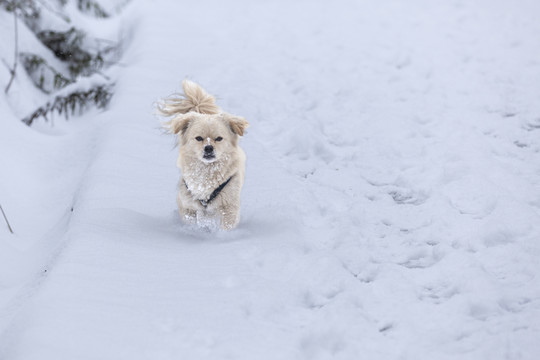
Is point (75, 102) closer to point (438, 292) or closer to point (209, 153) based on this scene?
point (209, 153)

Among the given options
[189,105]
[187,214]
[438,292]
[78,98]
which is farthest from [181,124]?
[78,98]

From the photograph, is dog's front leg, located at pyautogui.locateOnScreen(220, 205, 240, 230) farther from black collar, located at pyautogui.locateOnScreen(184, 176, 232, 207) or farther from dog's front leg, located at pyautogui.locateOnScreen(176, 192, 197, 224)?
dog's front leg, located at pyautogui.locateOnScreen(176, 192, 197, 224)

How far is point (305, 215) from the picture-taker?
3924mm

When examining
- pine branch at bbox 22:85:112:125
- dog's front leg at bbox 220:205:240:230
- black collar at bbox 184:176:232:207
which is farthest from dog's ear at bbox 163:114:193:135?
pine branch at bbox 22:85:112:125

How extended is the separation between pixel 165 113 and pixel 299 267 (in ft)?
6.71

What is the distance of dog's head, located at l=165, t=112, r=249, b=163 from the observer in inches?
139

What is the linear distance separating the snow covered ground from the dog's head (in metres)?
0.68

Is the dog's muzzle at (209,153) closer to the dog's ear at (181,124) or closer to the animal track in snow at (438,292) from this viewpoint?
the dog's ear at (181,124)

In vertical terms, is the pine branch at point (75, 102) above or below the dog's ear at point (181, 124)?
below

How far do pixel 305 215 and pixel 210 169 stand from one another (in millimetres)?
932

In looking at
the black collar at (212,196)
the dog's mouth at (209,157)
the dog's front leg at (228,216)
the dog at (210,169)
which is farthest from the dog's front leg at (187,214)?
the dog's mouth at (209,157)

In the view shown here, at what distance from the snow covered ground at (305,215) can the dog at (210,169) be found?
8.5 inches

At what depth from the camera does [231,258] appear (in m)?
3.21

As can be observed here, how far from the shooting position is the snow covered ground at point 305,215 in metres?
2.51
